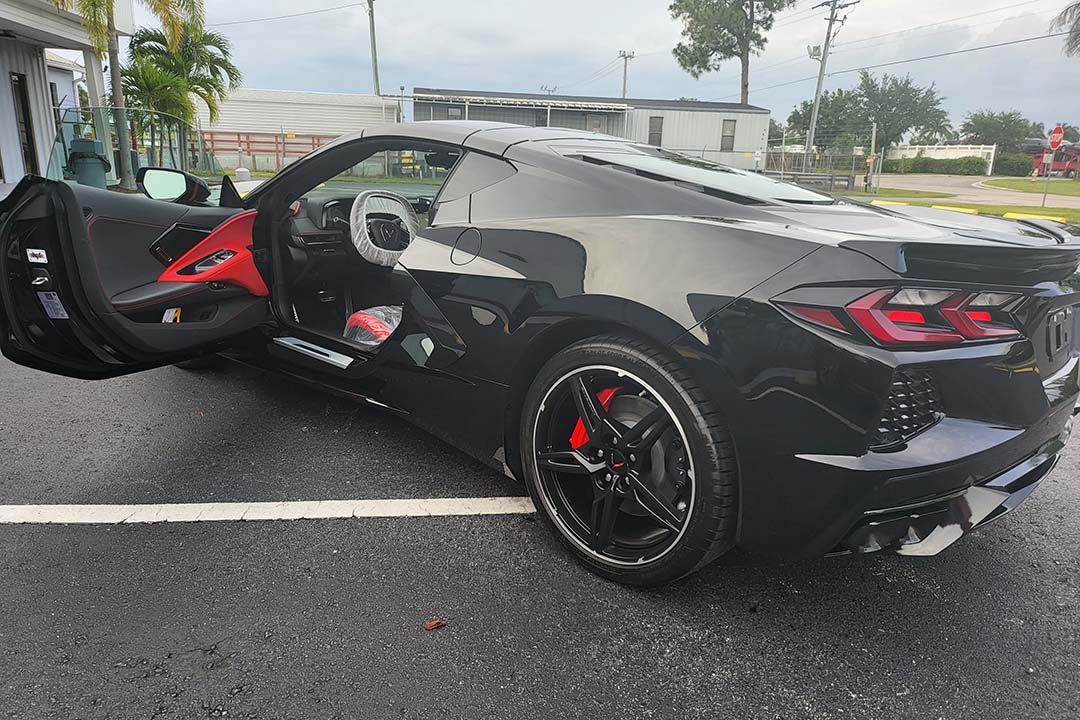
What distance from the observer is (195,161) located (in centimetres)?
1800

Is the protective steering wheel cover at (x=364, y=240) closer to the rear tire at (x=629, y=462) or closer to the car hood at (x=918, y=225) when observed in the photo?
the rear tire at (x=629, y=462)

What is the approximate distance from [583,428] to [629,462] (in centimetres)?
21

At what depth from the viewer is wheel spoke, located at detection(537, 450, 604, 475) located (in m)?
2.14

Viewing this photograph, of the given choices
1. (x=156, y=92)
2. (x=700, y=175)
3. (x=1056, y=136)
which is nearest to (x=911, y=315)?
(x=700, y=175)

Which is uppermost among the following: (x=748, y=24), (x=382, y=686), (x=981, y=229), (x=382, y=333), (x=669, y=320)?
(x=748, y=24)

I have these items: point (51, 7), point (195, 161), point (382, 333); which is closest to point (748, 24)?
point (195, 161)

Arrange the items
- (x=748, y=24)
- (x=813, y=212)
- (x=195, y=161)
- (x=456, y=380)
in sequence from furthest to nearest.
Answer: (x=748, y=24) → (x=195, y=161) → (x=456, y=380) → (x=813, y=212)

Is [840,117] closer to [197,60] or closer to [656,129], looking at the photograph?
[656,129]

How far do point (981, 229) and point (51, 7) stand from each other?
16.8 m

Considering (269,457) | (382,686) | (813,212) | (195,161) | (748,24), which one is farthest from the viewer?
(748,24)

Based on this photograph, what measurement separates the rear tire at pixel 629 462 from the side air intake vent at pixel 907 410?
364 millimetres

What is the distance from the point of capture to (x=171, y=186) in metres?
3.74

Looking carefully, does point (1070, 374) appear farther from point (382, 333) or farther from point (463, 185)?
point (382, 333)

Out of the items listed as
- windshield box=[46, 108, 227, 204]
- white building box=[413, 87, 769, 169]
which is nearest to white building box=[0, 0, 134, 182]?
windshield box=[46, 108, 227, 204]
